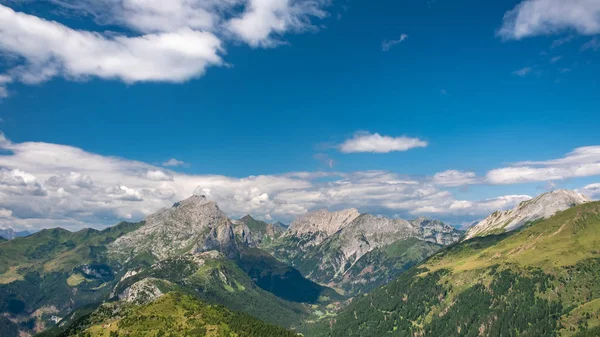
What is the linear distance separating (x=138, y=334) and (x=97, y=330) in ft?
67.7

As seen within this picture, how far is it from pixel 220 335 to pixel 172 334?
21841mm

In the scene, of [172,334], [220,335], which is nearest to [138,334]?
[172,334]

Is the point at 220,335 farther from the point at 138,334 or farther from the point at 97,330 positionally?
the point at 97,330

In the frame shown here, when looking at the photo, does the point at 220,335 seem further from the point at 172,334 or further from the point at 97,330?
the point at 97,330

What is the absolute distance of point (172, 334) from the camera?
19388cm

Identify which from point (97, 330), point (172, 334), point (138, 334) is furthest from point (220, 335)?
point (97, 330)

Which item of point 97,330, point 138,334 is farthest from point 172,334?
point 97,330

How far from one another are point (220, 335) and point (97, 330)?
57.1 metres

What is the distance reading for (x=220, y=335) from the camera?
197 metres

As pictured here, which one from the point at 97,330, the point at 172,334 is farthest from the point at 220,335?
the point at 97,330

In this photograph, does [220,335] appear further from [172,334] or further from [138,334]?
[138,334]

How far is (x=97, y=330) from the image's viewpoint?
195500 millimetres
